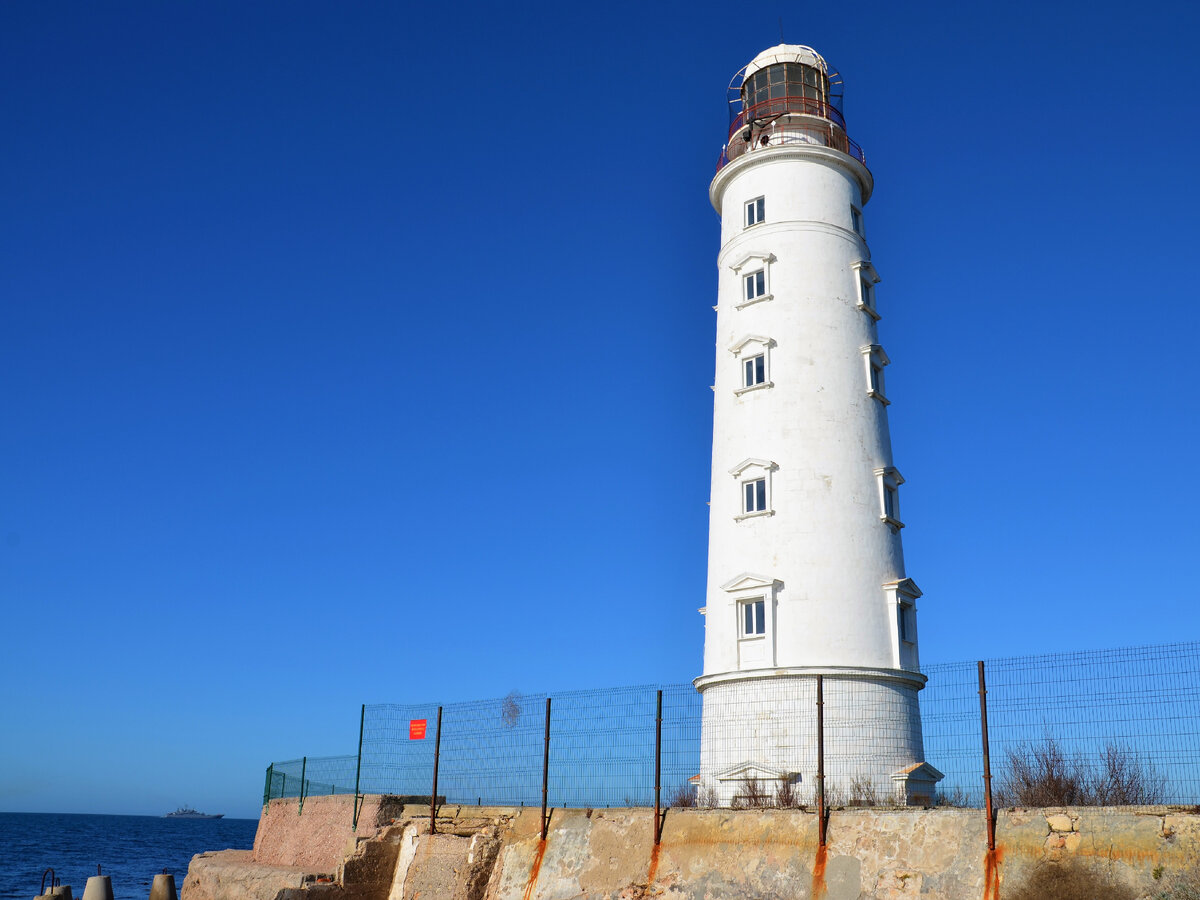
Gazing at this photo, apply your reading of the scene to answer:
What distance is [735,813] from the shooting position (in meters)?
13.1

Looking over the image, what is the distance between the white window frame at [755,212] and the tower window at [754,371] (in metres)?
3.48

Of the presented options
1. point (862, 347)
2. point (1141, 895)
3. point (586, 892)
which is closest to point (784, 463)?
point (862, 347)

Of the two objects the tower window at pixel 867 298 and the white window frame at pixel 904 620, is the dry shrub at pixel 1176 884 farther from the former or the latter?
the tower window at pixel 867 298

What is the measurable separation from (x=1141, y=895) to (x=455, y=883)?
9.11 meters

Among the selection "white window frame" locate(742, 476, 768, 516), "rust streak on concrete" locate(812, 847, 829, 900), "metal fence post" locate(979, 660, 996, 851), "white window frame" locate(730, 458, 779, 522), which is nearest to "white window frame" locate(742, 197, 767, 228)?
"white window frame" locate(730, 458, 779, 522)

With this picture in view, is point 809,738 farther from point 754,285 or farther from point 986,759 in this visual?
point 754,285

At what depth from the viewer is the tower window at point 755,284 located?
23.6m

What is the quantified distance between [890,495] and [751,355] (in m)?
4.27

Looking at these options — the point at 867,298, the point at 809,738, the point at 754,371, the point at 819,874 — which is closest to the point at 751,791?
the point at 809,738

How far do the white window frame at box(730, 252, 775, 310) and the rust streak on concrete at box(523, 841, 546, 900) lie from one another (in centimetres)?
1331

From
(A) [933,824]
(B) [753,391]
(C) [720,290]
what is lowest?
(A) [933,824]

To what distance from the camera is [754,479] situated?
21.9 metres

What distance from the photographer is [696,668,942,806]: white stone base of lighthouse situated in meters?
18.6

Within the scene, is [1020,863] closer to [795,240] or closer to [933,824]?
[933,824]
